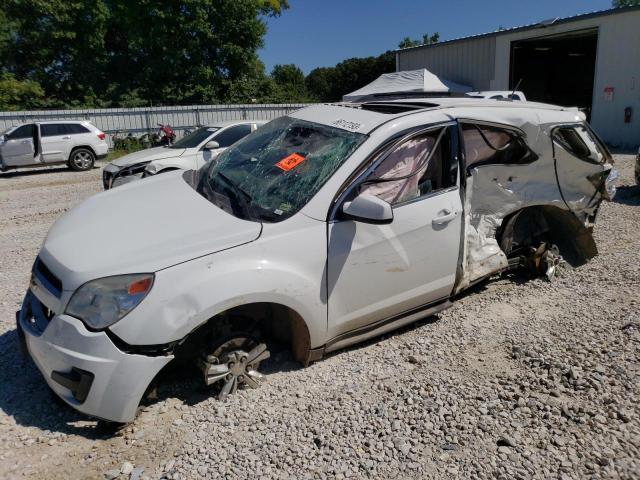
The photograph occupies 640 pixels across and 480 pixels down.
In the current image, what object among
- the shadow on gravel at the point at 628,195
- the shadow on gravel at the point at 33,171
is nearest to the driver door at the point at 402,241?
the shadow on gravel at the point at 628,195

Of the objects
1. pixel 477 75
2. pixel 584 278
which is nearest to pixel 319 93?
pixel 477 75

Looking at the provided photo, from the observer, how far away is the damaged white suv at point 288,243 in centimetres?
254

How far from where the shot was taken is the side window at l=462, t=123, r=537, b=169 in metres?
3.92

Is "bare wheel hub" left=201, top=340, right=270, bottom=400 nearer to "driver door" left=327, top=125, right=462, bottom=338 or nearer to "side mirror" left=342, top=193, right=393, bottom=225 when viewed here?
"driver door" left=327, top=125, right=462, bottom=338

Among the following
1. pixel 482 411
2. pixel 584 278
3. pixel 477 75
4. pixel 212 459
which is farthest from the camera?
pixel 477 75

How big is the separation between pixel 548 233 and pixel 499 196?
1.21m

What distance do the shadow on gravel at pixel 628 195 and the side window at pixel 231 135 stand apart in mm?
6950

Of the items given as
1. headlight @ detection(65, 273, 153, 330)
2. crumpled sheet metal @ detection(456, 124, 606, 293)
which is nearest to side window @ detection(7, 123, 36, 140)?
headlight @ detection(65, 273, 153, 330)

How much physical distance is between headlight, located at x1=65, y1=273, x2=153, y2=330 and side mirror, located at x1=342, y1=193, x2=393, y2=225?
4.13 feet

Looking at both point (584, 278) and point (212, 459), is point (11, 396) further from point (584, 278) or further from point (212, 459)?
point (584, 278)

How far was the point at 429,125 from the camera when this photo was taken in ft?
11.6

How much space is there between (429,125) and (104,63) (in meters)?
32.1

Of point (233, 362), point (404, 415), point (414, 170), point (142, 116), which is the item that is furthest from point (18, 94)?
point (404, 415)

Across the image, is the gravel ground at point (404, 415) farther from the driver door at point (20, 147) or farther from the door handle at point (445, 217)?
the driver door at point (20, 147)
